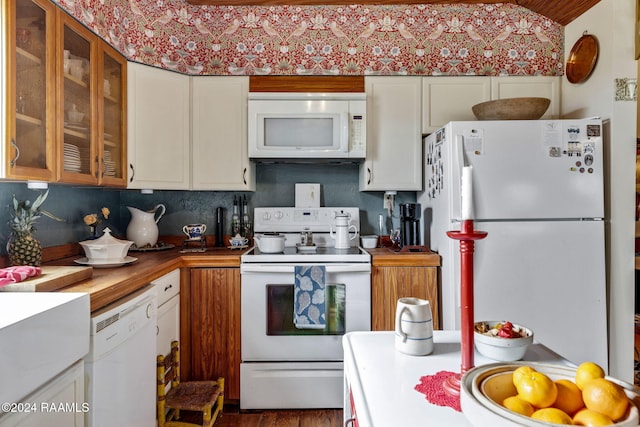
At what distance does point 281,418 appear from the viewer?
7.24 feet

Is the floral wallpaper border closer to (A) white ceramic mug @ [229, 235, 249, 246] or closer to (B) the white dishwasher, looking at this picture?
(A) white ceramic mug @ [229, 235, 249, 246]

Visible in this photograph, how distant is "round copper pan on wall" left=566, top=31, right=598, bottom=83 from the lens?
93.9 inches

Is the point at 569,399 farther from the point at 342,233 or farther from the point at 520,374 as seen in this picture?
the point at 342,233

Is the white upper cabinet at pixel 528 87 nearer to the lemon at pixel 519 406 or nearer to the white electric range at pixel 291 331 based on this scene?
the white electric range at pixel 291 331

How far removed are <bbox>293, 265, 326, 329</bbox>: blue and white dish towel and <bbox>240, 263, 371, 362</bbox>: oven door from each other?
0.04 m

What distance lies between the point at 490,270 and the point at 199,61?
92.6 inches

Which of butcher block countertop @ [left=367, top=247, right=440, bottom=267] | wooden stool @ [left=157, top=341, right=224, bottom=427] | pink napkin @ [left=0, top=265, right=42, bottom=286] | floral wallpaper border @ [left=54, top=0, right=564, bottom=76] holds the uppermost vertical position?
floral wallpaper border @ [left=54, top=0, right=564, bottom=76]

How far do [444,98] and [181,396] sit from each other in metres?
2.37

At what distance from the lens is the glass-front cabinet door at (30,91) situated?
4.57ft

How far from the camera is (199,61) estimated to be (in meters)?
2.81

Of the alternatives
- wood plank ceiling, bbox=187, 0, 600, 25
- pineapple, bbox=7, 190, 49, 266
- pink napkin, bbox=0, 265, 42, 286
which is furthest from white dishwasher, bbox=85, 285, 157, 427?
wood plank ceiling, bbox=187, 0, 600, 25

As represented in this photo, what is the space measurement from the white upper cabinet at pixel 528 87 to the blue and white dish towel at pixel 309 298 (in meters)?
1.69

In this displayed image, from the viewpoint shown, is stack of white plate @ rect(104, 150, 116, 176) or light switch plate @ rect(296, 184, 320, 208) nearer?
stack of white plate @ rect(104, 150, 116, 176)

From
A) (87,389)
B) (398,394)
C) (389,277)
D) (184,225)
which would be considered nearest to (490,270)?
(389,277)
